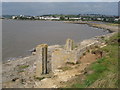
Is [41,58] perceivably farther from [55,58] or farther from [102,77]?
[102,77]

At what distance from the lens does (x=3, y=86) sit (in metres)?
17.8

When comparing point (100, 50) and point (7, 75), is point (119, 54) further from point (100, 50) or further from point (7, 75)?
point (7, 75)

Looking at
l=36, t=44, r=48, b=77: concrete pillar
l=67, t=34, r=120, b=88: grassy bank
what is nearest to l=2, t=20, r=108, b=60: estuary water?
l=36, t=44, r=48, b=77: concrete pillar

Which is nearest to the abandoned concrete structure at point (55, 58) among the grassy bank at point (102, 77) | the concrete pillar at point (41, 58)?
the concrete pillar at point (41, 58)

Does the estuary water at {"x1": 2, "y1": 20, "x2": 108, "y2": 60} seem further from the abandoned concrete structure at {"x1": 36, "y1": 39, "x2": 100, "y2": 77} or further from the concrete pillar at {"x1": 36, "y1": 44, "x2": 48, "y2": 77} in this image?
the concrete pillar at {"x1": 36, "y1": 44, "x2": 48, "y2": 77}

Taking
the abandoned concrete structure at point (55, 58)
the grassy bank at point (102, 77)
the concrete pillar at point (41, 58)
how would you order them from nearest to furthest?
the grassy bank at point (102, 77), the concrete pillar at point (41, 58), the abandoned concrete structure at point (55, 58)

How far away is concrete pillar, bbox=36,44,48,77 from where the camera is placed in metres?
17.0

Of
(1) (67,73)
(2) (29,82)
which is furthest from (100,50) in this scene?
(2) (29,82)

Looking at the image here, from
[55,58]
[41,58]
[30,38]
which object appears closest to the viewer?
[41,58]

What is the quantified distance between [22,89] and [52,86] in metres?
2.61

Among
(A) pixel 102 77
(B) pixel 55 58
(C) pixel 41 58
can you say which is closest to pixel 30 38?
(B) pixel 55 58

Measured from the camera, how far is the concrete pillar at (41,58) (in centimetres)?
1700

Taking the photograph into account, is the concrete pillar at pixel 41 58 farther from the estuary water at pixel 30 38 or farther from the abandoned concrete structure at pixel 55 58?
the estuary water at pixel 30 38

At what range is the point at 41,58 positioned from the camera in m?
17.2
